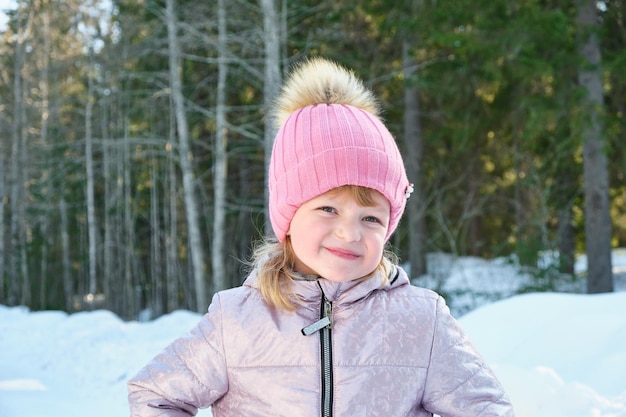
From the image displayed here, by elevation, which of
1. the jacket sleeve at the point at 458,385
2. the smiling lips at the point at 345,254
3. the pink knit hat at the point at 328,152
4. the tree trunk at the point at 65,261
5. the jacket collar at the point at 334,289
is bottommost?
the tree trunk at the point at 65,261

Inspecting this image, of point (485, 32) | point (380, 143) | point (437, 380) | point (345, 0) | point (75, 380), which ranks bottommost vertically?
point (75, 380)

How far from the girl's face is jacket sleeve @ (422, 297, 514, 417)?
24 cm

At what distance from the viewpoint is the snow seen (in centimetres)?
286

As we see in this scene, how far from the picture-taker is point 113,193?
52.1 feet

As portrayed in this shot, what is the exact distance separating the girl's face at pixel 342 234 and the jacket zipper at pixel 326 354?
11 cm

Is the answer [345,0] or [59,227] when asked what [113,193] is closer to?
[59,227]

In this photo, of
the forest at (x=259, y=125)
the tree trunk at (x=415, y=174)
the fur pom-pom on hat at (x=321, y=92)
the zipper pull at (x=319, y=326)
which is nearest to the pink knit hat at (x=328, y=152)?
the fur pom-pom on hat at (x=321, y=92)

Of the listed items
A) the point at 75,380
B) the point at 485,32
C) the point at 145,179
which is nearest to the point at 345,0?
the point at 485,32

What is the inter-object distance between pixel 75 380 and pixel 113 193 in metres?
10.8

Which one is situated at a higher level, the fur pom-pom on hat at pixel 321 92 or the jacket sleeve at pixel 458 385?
the fur pom-pom on hat at pixel 321 92

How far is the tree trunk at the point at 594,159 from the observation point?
962cm

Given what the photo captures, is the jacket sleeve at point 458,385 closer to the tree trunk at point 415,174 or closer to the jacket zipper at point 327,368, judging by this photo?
the jacket zipper at point 327,368

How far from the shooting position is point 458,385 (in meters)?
1.65

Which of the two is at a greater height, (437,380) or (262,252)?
(262,252)
